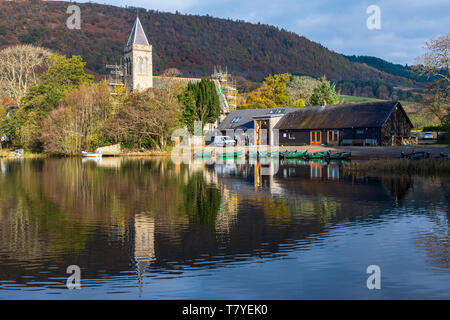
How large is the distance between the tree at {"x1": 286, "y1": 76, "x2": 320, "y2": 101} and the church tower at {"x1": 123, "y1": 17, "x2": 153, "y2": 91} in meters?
32.1

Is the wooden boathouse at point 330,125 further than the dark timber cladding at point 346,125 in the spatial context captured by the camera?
Yes

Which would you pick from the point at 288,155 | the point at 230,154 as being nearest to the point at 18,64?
the point at 230,154

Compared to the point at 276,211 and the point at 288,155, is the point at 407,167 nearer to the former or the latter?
the point at 276,211

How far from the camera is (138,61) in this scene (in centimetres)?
10375

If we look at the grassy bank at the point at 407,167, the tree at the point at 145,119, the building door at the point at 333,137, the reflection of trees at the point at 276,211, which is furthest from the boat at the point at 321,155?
the reflection of trees at the point at 276,211

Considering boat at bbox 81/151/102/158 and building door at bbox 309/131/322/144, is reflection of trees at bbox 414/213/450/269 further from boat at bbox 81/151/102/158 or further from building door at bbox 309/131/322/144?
building door at bbox 309/131/322/144

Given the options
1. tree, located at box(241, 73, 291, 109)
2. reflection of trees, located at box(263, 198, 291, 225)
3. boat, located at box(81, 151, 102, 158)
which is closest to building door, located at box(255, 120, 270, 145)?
tree, located at box(241, 73, 291, 109)

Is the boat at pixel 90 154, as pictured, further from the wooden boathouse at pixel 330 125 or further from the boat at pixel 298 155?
the wooden boathouse at pixel 330 125

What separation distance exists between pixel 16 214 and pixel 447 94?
4886 cm

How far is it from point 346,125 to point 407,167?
30.4 m

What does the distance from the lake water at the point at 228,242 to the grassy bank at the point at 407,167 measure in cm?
723

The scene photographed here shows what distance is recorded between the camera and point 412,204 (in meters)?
21.2

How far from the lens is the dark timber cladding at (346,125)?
62.1 metres
